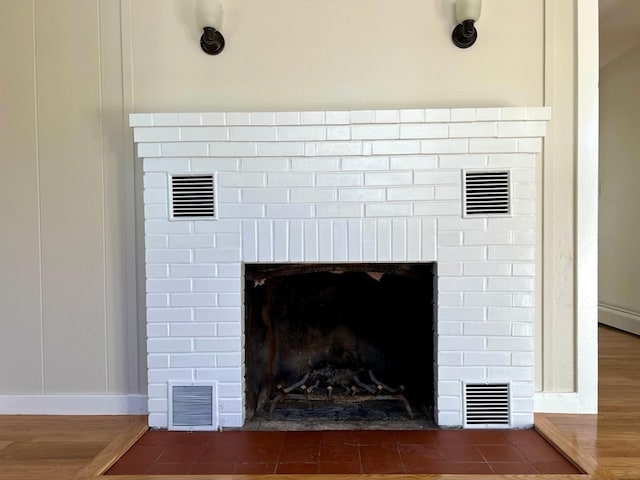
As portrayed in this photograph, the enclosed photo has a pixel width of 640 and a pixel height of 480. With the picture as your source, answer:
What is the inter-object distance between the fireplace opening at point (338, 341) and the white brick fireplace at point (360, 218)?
0.39ft

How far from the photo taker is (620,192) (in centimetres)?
377

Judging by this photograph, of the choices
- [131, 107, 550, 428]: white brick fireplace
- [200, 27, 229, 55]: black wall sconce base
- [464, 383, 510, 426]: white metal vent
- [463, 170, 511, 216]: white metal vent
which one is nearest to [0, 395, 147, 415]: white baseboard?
[131, 107, 550, 428]: white brick fireplace

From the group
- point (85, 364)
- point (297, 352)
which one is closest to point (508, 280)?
point (297, 352)

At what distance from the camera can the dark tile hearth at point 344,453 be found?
4.85 ft

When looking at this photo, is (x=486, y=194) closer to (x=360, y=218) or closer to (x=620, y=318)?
(x=360, y=218)

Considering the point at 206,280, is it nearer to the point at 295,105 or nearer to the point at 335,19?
the point at 295,105

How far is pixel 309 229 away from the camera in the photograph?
70.4 inches

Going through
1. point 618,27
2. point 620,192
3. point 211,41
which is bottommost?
point 620,192

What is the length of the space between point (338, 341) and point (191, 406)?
0.74 meters

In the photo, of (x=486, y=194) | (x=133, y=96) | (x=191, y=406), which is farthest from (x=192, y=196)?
(x=486, y=194)

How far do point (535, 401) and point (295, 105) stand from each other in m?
1.77

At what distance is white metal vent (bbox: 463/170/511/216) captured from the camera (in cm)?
179

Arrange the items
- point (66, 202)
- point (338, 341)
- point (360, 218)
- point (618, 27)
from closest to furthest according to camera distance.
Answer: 1. point (360, 218)
2. point (66, 202)
3. point (338, 341)
4. point (618, 27)

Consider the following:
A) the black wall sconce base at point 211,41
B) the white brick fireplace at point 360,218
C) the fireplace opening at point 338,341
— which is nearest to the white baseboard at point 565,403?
the white brick fireplace at point 360,218
